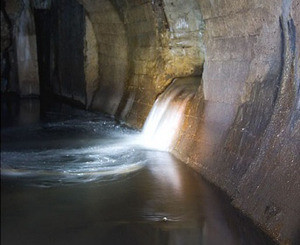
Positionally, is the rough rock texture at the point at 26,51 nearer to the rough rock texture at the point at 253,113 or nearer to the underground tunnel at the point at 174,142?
the underground tunnel at the point at 174,142

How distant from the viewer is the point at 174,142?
23.1ft

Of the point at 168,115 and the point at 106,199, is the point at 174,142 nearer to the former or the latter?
the point at 168,115

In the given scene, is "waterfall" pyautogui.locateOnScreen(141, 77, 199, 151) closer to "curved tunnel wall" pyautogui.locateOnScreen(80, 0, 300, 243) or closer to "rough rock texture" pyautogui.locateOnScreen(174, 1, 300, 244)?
"curved tunnel wall" pyautogui.locateOnScreen(80, 0, 300, 243)

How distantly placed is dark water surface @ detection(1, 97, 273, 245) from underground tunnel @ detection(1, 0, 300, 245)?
17 mm

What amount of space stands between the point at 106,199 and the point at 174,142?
91.8 inches

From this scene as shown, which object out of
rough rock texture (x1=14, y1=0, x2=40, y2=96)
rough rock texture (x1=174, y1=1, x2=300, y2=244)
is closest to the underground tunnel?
rough rock texture (x1=174, y1=1, x2=300, y2=244)

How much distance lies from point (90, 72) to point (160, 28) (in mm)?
3928

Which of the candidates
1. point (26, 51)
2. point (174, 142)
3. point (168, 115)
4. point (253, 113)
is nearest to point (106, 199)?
point (253, 113)

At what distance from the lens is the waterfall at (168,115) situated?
7254mm

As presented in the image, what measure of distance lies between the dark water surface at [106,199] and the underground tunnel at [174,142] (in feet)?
0.06

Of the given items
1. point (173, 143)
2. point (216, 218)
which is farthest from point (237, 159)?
point (173, 143)

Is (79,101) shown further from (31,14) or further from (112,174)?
(112,174)

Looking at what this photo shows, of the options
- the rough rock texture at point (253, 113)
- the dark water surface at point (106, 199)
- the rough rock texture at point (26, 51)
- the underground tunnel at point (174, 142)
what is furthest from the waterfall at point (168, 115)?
the rough rock texture at point (26, 51)

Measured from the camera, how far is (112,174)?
5.82 meters
